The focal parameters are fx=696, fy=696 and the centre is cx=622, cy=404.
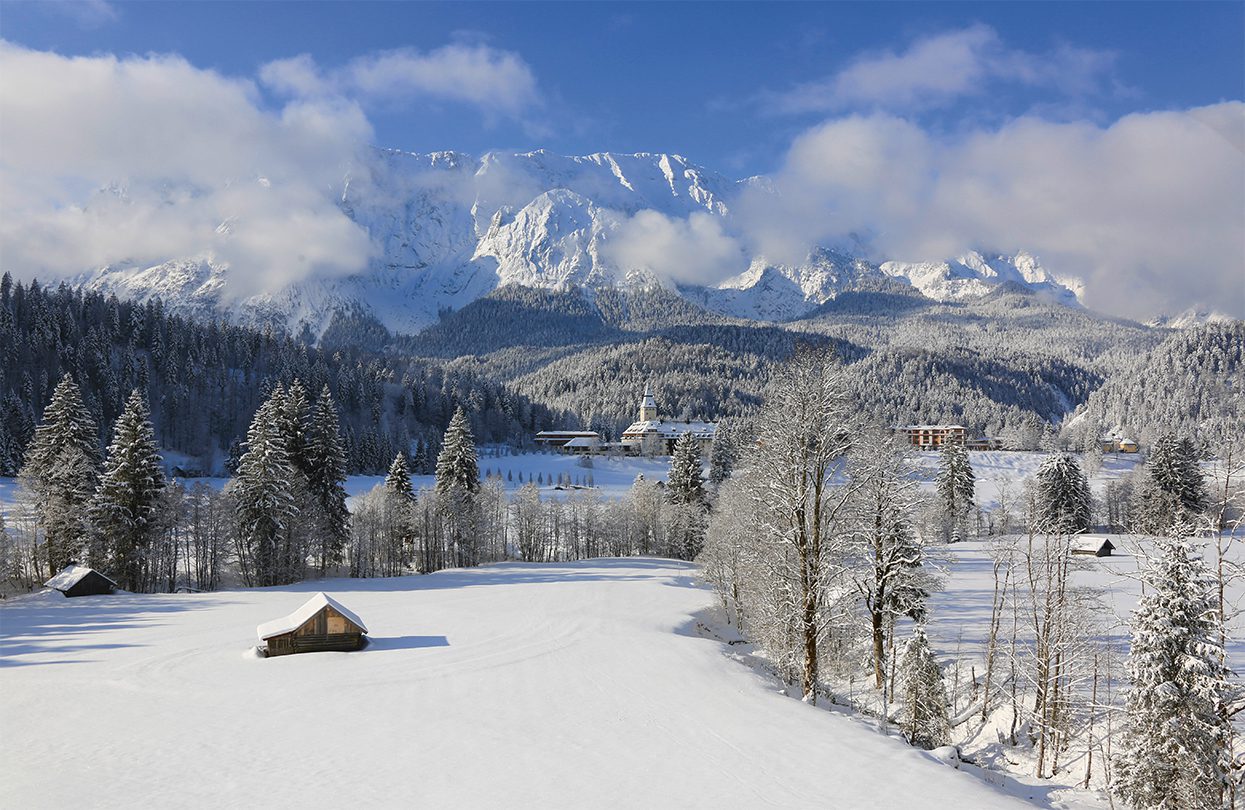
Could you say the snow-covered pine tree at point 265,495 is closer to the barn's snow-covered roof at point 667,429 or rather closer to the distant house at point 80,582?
the distant house at point 80,582

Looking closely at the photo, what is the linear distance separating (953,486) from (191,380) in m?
136

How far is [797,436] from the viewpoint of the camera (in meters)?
21.1

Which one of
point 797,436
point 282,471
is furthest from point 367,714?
point 282,471

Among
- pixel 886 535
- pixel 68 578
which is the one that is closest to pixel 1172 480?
pixel 886 535

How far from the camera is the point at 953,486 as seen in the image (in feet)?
260

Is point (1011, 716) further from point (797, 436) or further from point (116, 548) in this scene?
point (116, 548)

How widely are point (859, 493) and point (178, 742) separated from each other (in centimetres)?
2189

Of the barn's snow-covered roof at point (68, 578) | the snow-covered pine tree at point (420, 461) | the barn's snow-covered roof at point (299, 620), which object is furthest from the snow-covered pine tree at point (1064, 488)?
the snow-covered pine tree at point (420, 461)

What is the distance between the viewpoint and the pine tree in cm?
6397

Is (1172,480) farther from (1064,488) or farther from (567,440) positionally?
(567,440)

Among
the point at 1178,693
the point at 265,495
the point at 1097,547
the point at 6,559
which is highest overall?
the point at 265,495

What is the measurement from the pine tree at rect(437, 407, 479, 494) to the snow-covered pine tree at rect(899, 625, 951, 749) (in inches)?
1868

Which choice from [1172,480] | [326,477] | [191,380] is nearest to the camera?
[326,477]

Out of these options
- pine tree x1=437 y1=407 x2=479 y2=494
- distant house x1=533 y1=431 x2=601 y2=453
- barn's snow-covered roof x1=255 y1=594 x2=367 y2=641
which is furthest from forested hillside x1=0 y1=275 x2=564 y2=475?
barn's snow-covered roof x1=255 y1=594 x2=367 y2=641
